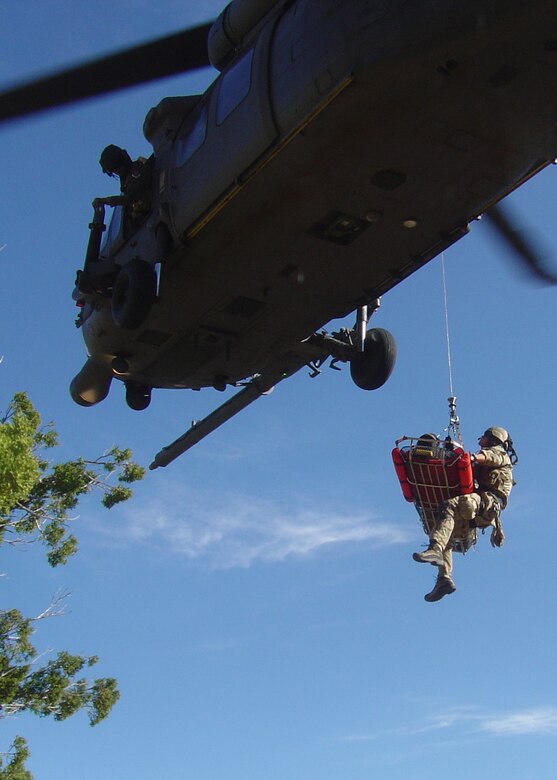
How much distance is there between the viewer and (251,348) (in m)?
11.0

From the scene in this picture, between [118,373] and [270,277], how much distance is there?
9.92ft

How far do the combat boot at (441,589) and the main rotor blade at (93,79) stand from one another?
546 cm

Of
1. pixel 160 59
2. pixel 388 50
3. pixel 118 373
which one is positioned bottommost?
pixel 388 50

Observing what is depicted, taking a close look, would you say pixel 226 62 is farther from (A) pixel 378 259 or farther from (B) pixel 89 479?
(B) pixel 89 479

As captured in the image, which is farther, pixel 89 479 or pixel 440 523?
pixel 89 479

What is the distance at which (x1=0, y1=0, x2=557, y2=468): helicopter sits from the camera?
280 inches

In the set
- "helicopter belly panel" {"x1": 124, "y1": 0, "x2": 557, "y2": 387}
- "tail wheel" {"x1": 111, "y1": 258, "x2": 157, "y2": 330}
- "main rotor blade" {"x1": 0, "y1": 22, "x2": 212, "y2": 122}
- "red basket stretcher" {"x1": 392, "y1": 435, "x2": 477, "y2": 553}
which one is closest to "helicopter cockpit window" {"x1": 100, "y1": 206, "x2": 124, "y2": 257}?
"tail wheel" {"x1": 111, "y1": 258, "x2": 157, "y2": 330}

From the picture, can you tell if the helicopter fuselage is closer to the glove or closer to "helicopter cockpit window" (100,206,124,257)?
"helicopter cockpit window" (100,206,124,257)

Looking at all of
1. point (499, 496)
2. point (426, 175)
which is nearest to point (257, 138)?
point (426, 175)

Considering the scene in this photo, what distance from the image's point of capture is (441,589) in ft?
29.0

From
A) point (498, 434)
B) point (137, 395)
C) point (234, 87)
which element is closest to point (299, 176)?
point (234, 87)

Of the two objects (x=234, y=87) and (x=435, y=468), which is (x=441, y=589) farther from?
(x=234, y=87)

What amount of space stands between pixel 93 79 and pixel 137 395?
433 centimetres

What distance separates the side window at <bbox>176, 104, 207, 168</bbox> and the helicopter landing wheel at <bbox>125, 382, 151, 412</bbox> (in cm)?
342
